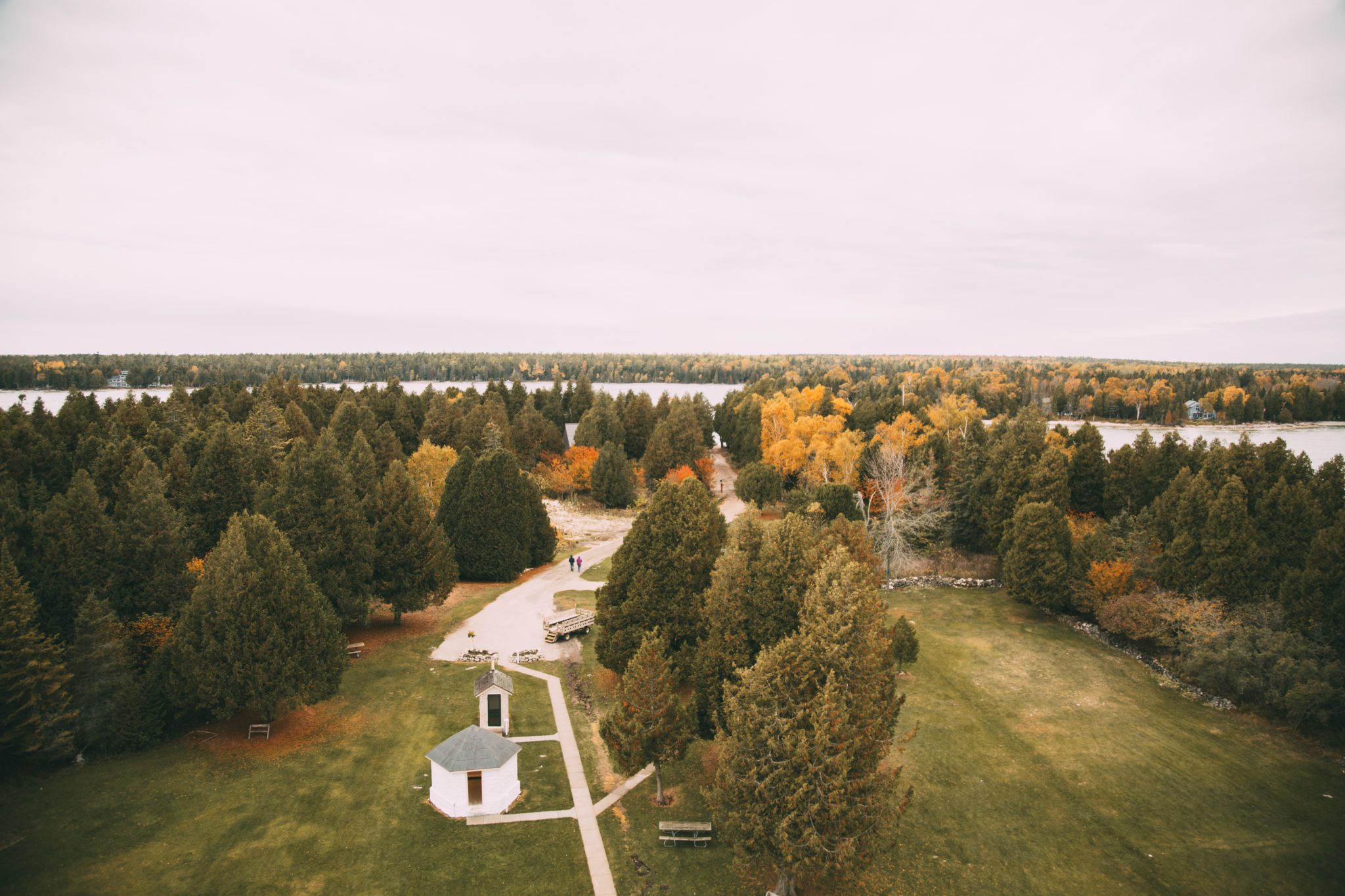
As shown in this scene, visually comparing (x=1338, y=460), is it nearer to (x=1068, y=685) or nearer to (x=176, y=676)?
(x=1068, y=685)

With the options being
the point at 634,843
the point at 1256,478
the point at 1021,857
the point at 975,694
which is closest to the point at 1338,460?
the point at 1256,478

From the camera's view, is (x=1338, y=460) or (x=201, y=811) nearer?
(x=201, y=811)

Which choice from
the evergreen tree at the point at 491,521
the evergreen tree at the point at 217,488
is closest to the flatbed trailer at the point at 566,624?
the evergreen tree at the point at 491,521

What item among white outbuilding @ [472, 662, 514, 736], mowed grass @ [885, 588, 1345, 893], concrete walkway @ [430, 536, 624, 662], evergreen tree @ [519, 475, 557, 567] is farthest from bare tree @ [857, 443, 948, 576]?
white outbuilding @ [472, 662, 514, 736]

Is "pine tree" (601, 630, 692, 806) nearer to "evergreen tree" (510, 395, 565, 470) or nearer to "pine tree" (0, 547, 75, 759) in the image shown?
"pine tree" (0, 547, 75, 759)

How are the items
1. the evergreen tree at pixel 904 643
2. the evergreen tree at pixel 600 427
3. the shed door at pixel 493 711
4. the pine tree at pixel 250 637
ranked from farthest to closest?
1. the evergreen tree at pixel 600 427
2. the evergreen tree at pixel 904 643
3. the shed door at pixel 493 711
4. the pine tree at pixel 250 637

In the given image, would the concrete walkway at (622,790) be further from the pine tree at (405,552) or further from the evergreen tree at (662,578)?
the pine tree at (405,552)
